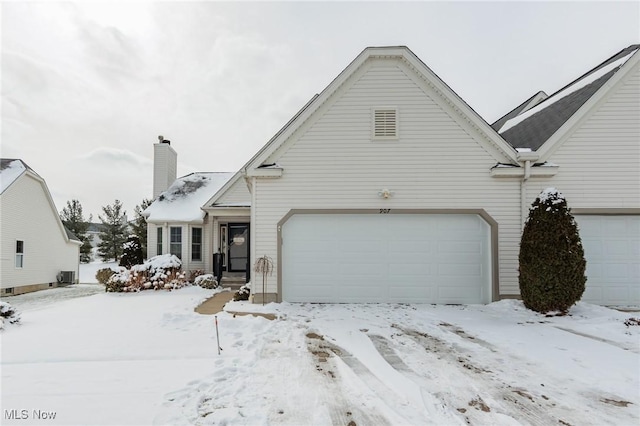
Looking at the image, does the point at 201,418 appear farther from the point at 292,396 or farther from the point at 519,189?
the point at 519,189

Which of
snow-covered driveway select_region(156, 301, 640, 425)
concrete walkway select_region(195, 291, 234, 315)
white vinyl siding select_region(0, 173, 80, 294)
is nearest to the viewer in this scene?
snow-covered driveway select_region(156, 301, 640, 425)

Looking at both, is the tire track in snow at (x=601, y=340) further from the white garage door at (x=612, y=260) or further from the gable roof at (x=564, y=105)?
the gable roof at (x=564, y=105)

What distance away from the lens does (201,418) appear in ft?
10.5

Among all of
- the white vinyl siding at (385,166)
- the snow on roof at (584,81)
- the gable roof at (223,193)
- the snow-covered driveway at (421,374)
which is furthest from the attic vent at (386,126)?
the gable roof at (223,193)

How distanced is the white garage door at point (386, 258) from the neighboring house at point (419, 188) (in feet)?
0.09

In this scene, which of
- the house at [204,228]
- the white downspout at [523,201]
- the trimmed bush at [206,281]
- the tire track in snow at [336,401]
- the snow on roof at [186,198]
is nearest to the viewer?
the tire track in snow at [336,401]

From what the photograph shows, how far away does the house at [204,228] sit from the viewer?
14.8m

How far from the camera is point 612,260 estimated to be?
892cm

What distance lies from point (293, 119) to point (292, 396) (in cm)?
731

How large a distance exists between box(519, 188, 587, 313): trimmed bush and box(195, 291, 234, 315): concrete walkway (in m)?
7.85

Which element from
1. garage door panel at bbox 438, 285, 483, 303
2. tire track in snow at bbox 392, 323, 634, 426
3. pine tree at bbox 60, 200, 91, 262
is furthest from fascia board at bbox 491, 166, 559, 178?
pine tree at bbox 60, 200, 91, 262

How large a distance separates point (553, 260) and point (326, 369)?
6298 mm

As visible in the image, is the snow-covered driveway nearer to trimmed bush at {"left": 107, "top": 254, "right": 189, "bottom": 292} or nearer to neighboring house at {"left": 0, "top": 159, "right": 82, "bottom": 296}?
trimmed bush at {"left": 107, "top": 254, "right": 189, "bottom": 292}

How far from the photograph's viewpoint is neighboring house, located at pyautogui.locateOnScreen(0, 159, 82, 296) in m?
13.8
